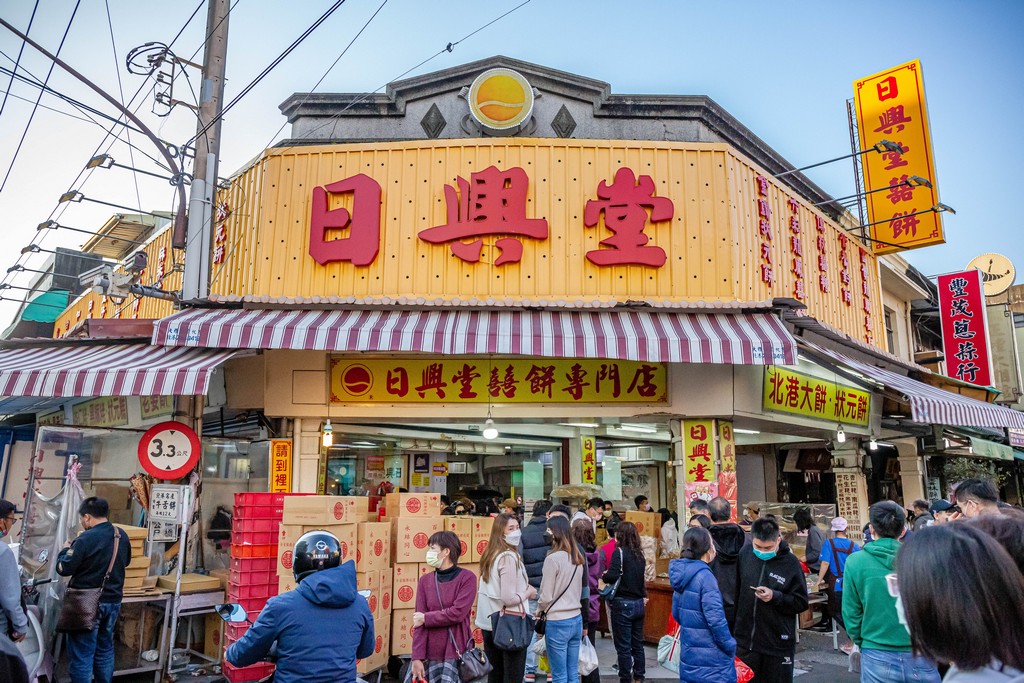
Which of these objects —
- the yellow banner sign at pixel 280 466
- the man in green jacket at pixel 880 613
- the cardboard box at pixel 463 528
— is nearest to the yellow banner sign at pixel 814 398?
the cardboard box at pixel 463 528

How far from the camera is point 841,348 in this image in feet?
41.9

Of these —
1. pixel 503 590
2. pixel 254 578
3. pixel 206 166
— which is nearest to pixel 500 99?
pixel 206 166

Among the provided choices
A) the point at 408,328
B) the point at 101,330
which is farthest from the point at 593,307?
the point at 101,330

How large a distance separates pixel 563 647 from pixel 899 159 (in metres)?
11.9

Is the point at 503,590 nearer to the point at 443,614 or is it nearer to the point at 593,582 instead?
the point at 443,614

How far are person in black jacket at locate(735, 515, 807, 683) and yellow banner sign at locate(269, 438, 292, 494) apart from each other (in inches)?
273

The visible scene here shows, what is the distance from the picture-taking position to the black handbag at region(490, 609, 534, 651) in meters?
6.21

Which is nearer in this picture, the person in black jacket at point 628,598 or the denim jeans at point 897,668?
the denim jeans at point 897,668

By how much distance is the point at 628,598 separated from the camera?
7.65 meters

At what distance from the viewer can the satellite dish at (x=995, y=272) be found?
79.2 ft

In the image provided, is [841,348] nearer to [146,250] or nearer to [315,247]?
[315,247]

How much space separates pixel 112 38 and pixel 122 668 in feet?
26.1

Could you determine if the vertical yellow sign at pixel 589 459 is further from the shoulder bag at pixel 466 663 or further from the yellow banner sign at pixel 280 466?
the shoulder bag at pixel 466 663

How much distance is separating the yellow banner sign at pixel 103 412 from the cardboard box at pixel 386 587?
776cm
